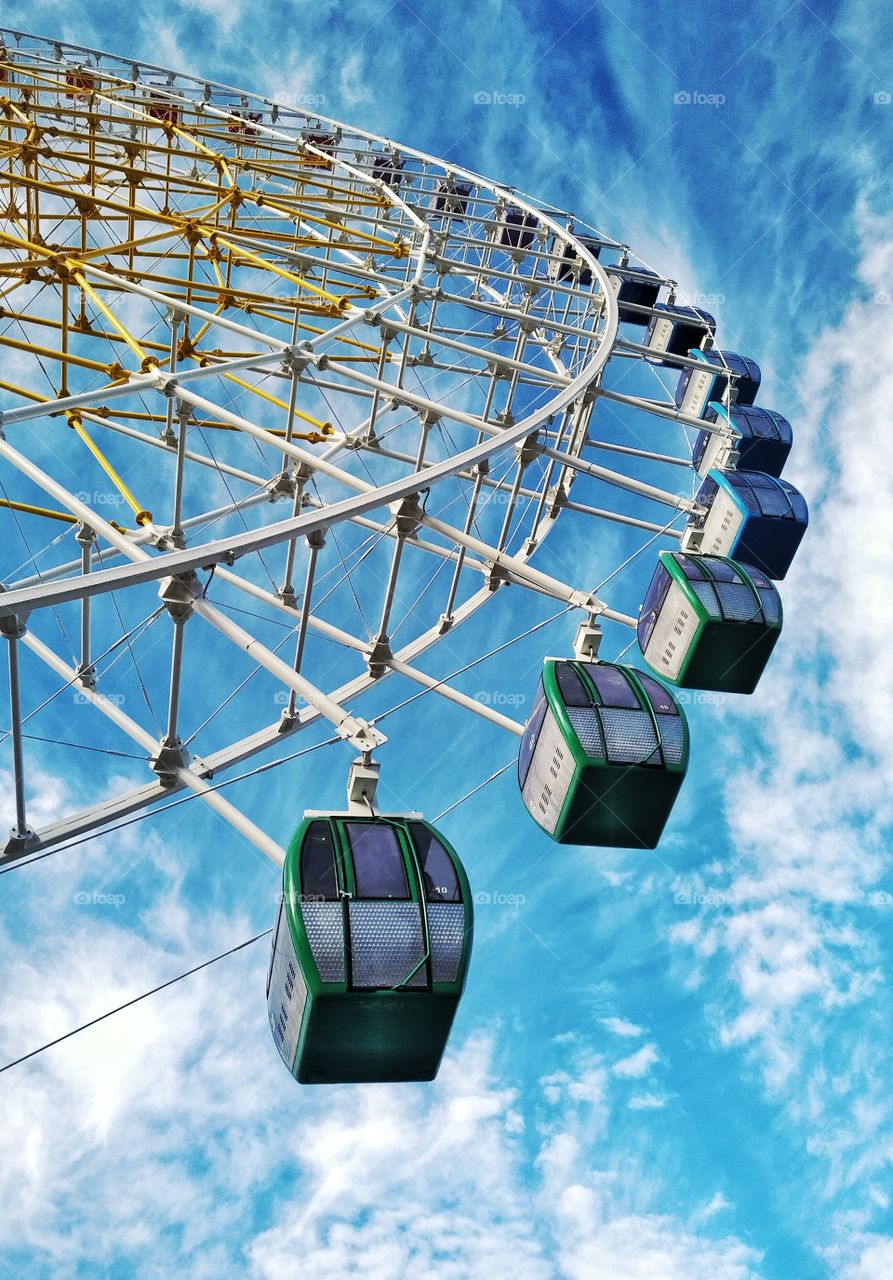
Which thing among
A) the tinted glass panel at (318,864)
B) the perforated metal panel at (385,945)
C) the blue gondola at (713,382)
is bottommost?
the perforated metal panel at (385,945)

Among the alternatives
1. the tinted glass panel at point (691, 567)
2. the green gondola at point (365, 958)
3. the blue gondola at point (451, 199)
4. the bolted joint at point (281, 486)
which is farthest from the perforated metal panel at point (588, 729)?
the blue gondola at point (451, 199)

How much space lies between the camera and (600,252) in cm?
4750

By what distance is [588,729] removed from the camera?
17.4m

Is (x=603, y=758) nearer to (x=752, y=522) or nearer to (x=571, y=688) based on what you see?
(x=571, y=688)

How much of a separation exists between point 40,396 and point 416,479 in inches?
465

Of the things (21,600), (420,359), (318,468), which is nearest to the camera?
(21,600)

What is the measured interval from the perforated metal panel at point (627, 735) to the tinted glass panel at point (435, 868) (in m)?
4.55

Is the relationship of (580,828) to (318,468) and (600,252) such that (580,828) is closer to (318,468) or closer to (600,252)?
(318,468)

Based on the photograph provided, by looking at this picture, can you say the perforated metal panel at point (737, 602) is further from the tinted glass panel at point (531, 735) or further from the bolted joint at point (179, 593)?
the bolted joint at point (179, 593)

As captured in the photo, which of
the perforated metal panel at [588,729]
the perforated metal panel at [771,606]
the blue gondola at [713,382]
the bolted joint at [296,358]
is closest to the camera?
the perforated metal panel at [588,729]

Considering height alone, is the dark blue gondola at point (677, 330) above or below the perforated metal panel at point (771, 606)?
above

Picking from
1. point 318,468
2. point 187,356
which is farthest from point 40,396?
point 318,468

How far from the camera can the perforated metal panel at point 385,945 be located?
1218 cm

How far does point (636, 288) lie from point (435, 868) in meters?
38.8
